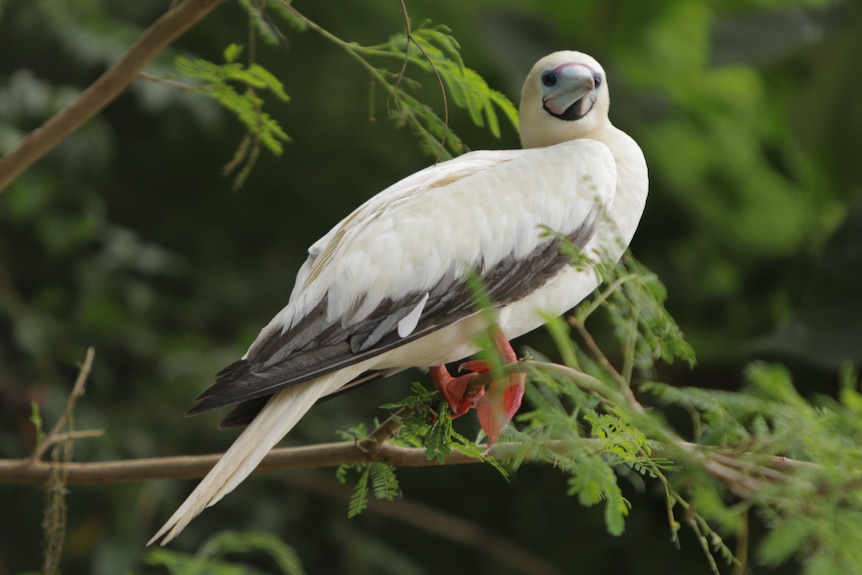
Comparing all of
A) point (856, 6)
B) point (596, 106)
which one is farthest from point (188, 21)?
point (856, 6)

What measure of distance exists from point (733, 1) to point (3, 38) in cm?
270

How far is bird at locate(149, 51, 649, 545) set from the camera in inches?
54.0

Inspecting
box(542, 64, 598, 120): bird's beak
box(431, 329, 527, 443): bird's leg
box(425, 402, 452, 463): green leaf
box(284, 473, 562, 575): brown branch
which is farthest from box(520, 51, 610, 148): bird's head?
box(284, 473, 562, 575): brown branch

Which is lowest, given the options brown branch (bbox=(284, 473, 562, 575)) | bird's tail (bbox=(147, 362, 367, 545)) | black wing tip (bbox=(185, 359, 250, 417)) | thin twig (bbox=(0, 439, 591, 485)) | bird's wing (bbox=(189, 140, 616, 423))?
brown branch (bbox=(284, 473, 562, 575))

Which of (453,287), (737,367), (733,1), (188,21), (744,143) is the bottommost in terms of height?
(737,367)

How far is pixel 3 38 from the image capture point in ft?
10.9

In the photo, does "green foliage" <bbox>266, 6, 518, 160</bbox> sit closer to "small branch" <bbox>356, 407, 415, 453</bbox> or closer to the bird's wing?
the bird's wing

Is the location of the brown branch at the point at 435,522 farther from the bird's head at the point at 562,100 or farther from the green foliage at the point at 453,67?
the green foliage at the point at 453,67

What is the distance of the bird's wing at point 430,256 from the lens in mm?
1392

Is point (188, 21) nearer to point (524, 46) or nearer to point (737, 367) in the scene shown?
point (524, 46)

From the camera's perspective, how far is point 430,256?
4.77 feet

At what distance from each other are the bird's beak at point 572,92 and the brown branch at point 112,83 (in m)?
0.57

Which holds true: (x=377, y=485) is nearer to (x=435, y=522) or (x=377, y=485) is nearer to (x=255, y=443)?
(x=255, y=443)

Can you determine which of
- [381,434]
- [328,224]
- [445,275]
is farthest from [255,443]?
[328,224]
